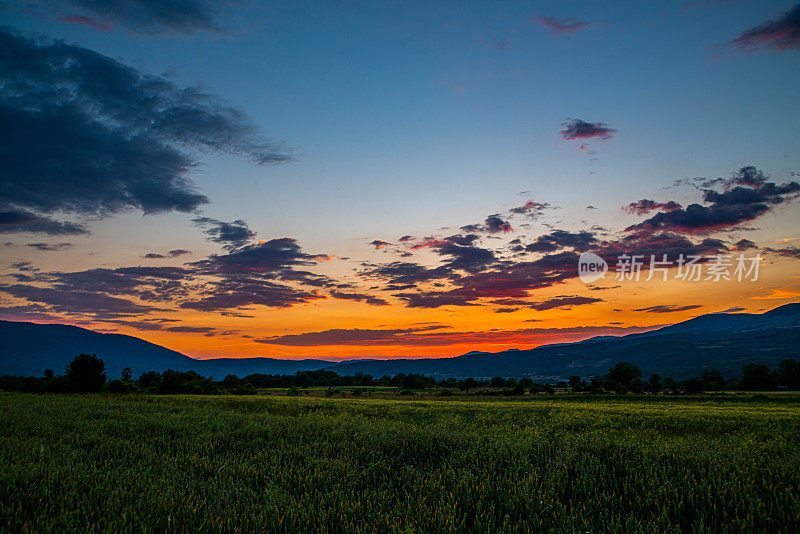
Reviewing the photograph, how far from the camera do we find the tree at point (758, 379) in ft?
373

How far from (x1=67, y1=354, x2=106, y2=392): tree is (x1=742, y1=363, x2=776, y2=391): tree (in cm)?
16290

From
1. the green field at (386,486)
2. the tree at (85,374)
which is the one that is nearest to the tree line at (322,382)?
the tree at (85,374)

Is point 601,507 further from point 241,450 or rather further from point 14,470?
point 14,470

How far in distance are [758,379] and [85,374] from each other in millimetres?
172592

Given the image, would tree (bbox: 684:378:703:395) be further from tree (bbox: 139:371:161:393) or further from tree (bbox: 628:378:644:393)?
tree (bbox: 139:371:161:393)

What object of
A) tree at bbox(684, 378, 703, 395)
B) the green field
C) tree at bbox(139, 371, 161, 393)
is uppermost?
the green field

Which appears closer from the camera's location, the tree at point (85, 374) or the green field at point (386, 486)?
the green field at point (386, 486)

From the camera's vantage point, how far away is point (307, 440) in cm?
1223

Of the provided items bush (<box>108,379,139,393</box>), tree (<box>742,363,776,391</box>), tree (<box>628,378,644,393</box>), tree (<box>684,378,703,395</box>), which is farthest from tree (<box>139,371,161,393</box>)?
tree (<box>742,363,776,391</box>)

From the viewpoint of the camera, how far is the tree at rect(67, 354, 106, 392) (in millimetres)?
69250

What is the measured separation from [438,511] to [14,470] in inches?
319

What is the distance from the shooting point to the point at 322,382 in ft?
550

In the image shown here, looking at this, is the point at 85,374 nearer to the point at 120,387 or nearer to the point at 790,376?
the point at 120,387

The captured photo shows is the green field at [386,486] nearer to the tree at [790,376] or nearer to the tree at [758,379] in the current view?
the tree at [758,379]
